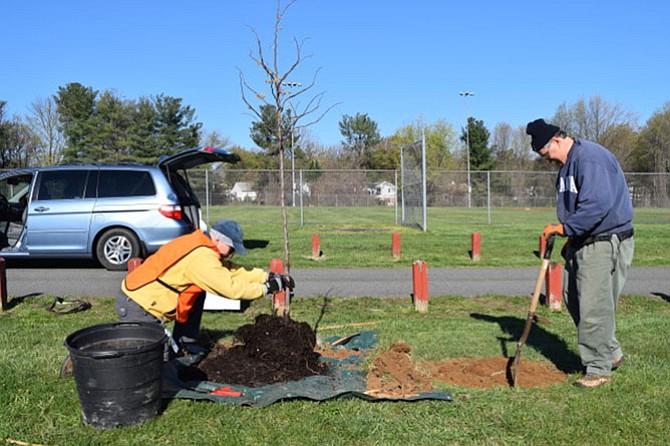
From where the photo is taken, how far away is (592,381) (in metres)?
4.93

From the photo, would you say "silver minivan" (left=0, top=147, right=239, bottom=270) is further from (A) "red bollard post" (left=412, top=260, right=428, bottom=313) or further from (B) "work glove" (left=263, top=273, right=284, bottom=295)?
(B) "work glove" (left=263, top=273, right=284, bottom=295)

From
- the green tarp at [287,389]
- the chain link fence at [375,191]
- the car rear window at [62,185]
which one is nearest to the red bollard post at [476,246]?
the car rear window at [62,185]

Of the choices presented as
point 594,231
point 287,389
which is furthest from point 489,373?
point 287,389

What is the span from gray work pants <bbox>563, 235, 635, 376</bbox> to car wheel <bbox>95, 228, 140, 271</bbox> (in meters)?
8.62

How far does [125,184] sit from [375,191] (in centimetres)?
2152

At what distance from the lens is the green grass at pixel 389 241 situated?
13.8 metres

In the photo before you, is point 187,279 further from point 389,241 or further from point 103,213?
point 389,241

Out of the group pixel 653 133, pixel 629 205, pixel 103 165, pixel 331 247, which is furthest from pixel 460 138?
pixel 629 205

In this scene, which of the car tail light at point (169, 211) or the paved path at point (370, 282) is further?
the car tail light at point (169, 211)

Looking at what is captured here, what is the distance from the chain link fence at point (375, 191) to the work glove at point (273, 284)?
17.9m

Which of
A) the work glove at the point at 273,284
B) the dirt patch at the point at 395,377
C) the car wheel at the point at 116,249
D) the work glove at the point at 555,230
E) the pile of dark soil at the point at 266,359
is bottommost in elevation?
the dirt patch at the point at 395,377

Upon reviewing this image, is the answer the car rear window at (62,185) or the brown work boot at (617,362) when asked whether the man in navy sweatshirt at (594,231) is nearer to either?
the brown work boot at (617,362)

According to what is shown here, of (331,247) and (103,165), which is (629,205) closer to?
(103,165)

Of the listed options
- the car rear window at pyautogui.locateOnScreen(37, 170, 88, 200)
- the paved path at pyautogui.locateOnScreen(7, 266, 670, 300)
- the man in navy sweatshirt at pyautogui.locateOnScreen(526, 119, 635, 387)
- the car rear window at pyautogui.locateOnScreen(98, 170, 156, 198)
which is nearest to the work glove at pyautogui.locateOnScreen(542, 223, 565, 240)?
the man in navy sweatshirt at pyautogui.locateOnScreen(526, 119, 635, 387)
